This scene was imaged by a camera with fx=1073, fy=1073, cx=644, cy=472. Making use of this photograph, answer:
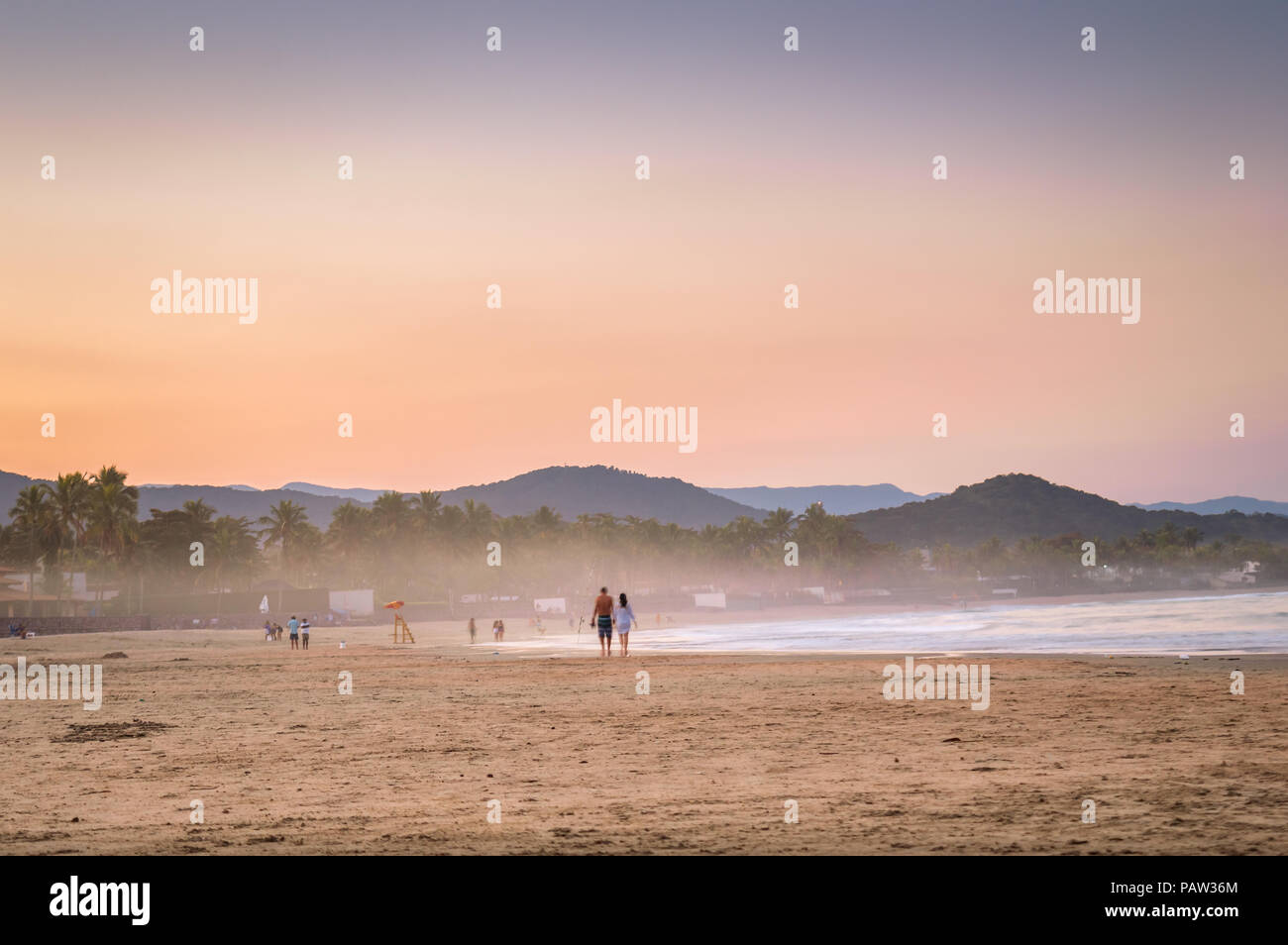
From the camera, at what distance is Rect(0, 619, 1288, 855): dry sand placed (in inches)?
356

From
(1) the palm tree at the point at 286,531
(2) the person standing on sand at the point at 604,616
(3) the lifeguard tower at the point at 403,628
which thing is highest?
(1) the palm tree at the point at 286,531

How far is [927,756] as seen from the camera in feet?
42.7

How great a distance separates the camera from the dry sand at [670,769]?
9.05 metres

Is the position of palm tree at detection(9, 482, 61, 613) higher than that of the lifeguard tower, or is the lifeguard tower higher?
palm tree at detection(9, 482, 61, 613)

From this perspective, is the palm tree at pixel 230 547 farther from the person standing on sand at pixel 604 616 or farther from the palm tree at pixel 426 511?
the person standing on sand at pixel 604 616

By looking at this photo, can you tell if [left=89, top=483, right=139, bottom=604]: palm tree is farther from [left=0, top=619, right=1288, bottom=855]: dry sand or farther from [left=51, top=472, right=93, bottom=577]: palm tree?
[left=0, top=619, right=1288, bottom=855]: dry sand

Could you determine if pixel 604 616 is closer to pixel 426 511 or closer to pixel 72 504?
pixel 72 504

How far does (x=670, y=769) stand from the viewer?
12852mm

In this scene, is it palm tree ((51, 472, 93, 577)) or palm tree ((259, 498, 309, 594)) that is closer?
palm tree ((51, 472, 93, 577))

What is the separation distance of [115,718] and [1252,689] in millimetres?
20793

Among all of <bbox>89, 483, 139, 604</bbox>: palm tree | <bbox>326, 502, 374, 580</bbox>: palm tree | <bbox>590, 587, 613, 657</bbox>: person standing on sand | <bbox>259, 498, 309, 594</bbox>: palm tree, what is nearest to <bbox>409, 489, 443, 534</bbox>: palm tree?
<bbox>326, 502, 374, 580</bbox>: palm tree

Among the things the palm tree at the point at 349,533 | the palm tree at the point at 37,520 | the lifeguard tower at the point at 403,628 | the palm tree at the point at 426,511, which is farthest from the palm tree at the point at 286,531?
the lifeguard tower at the point at 403,628
